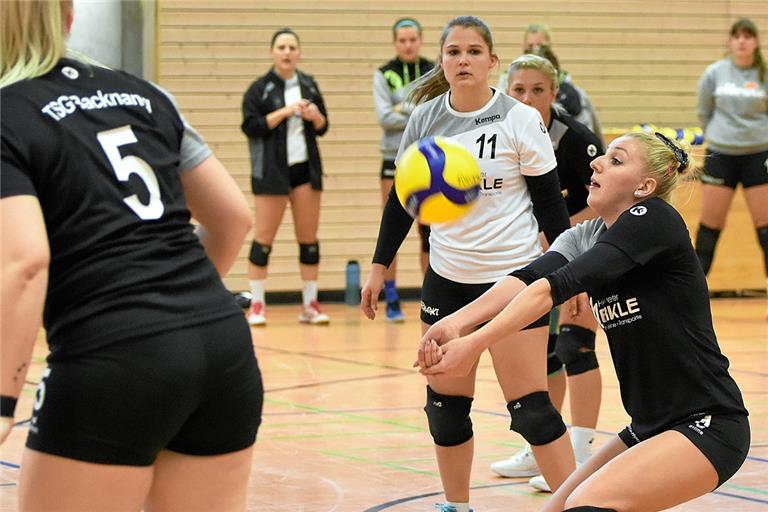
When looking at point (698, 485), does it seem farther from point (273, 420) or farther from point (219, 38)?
point (219, 38)

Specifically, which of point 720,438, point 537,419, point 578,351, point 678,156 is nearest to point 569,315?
point 578,351

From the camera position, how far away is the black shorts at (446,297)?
4227mm

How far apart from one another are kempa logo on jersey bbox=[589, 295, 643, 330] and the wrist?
68.6 inches

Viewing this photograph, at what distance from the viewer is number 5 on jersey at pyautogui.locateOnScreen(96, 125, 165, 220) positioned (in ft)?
7.42

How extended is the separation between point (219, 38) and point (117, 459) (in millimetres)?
9384

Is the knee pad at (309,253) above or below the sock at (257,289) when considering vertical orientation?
above

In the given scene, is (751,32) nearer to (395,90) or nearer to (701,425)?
(395,90)

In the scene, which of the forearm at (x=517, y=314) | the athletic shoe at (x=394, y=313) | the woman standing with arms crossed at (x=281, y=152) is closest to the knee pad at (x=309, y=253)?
the woman standing with arms crossed at (x=281, y=152)

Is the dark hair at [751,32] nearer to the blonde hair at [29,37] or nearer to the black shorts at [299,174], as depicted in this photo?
the black shorts at [299,174]

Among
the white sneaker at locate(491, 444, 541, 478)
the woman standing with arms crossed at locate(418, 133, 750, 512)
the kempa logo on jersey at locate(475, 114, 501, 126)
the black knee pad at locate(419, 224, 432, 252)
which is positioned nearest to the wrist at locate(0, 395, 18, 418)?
the woman standing with arms crossed at locate(418, 133, 750, 512)

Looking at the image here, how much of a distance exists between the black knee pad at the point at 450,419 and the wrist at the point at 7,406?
7.21 ft

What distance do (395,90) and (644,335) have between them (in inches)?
274

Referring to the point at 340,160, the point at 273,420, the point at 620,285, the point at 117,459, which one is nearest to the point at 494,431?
the point at 273,420

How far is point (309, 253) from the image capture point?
1001cm
